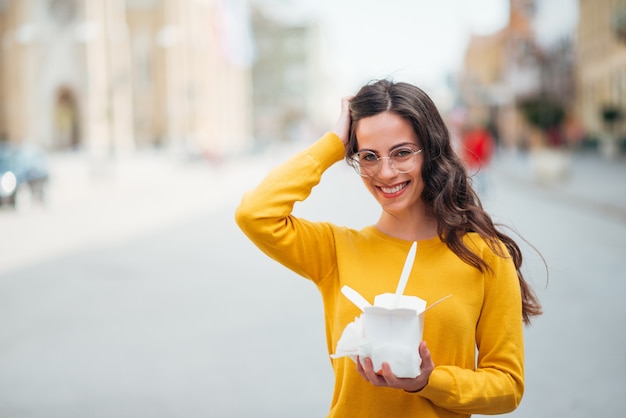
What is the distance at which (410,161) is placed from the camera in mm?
2256

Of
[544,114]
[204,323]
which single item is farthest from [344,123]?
[544,114]

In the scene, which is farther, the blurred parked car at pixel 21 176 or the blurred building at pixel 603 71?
the blurred building at pixel 603 71

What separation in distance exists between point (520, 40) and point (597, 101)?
1485 centimetres

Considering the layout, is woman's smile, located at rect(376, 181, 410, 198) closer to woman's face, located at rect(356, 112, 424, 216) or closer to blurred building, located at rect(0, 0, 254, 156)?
woman's face, located at rect(356, 112, 424, 216)

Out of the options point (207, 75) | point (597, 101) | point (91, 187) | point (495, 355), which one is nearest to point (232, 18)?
point (207, 75)

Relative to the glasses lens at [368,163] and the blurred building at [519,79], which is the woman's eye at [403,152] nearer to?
the glasses lens at [368,163]

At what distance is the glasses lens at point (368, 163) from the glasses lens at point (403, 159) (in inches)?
2.0

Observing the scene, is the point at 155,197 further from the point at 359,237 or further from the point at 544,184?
the point at 359,237

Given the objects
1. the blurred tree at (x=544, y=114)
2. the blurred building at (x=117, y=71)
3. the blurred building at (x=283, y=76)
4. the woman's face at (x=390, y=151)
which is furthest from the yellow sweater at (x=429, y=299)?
the blurred building at (x=283, y=76)

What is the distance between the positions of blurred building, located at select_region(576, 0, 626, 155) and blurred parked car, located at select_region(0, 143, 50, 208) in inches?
903

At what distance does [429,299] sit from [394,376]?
1.19 ft

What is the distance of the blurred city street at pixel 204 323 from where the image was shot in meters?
5.18

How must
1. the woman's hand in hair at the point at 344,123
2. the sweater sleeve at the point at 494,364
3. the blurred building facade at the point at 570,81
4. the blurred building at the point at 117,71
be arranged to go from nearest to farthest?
the sweater sleeve at the point at 494,364
the woman's hand in hair at the point at 344,123
the blurred building facade at the point at 570,81
the blurred building at the point at 117,71

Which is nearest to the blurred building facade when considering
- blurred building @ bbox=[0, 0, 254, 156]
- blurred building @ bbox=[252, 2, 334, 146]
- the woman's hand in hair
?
blurred building @ bbox=[0, 0, 254, 156]
